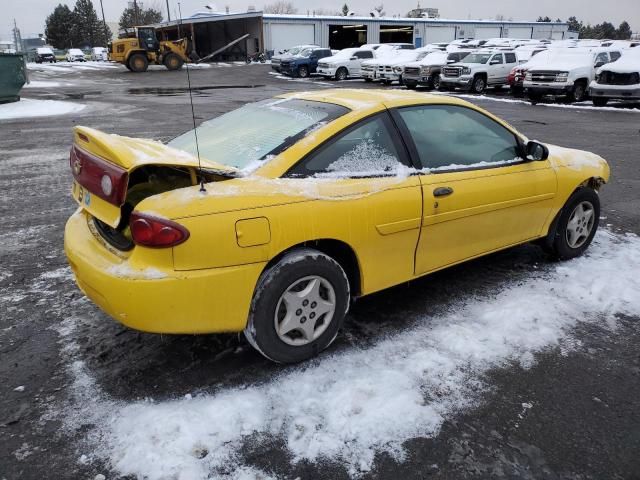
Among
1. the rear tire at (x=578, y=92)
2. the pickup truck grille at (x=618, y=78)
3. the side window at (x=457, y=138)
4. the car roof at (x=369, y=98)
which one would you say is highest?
the car roof at (x=369, y=98)

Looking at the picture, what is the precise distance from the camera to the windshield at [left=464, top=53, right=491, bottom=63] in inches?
926

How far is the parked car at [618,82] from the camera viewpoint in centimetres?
1750

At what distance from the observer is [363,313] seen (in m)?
3.76

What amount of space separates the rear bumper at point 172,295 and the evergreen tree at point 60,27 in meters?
97.4

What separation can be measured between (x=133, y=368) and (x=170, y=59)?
38.1m

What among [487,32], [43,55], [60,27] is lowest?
[43,55]

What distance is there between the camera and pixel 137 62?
37344 mm

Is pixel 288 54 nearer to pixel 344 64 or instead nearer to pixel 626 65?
pixel 344 64

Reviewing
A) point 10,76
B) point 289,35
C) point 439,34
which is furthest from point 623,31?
point 10,76

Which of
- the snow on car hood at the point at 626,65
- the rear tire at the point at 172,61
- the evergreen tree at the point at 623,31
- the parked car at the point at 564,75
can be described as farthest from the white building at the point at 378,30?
the evergreen tree at the point at 623,31

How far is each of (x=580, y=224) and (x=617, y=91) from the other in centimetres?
1587

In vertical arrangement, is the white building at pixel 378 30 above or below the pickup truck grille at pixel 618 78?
above

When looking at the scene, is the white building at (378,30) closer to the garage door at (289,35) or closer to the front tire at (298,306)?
the garage door at (289,35)

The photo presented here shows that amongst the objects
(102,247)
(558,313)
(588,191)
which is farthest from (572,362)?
(102,247)
